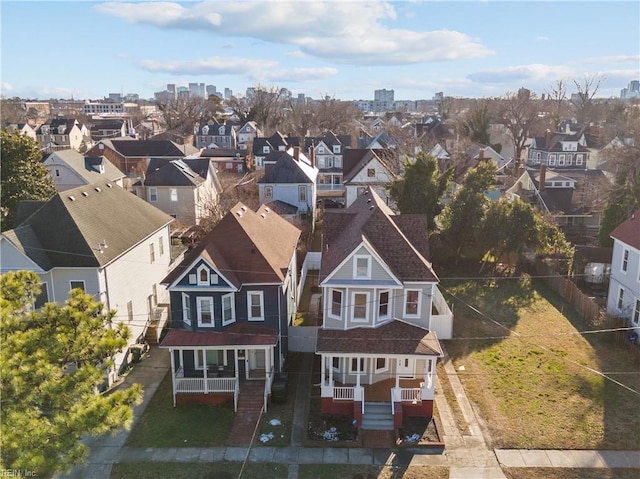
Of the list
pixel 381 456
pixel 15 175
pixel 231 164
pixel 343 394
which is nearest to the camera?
pixel 381 456

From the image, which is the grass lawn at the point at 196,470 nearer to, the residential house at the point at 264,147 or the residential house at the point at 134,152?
the residential house at the point at 134,152

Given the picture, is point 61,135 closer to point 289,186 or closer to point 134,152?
point 134,152

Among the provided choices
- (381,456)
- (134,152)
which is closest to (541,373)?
(381,456)

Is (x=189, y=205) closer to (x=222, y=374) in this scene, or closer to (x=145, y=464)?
(x=222, y=374)

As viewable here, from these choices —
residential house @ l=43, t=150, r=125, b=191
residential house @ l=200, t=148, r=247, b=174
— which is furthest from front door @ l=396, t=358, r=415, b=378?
residential house @ l=200, t=148, r=247, b=174

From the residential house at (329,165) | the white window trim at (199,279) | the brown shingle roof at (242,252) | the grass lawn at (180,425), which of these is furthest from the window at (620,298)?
the residential house at (329,165)

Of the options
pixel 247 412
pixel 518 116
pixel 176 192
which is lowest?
pixel 247 412

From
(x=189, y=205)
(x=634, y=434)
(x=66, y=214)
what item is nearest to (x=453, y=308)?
(x=634, y=434)
